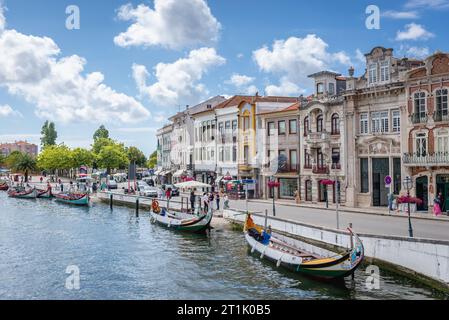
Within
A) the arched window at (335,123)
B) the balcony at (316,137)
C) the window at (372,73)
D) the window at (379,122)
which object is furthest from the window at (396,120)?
the balcony at (316,137)

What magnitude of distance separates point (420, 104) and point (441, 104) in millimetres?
1580

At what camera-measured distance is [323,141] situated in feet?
148

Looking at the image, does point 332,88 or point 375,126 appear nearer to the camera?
point 375,126

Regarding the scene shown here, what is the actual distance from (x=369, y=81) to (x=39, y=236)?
92.6 ft

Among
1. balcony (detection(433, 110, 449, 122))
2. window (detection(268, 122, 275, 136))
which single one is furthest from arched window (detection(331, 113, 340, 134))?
balcony (detection(433, 110, 449, 122))

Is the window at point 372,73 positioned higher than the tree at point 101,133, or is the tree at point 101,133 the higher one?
the tree at point 101,133

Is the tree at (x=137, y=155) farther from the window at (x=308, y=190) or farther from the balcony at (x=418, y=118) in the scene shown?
the balcony at (x=418, y=118)

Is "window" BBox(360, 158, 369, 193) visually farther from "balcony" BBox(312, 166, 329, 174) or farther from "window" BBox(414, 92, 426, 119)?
"window" BBox(414, 92, 426, 119)

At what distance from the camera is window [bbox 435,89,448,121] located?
116 feet

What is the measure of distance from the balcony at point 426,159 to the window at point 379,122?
337 centimetres

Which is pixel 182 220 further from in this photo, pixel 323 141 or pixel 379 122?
pixel 379 122

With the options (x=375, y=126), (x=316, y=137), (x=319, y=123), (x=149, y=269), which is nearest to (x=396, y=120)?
(x=375, y=126)

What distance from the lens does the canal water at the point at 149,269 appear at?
19.8 meters

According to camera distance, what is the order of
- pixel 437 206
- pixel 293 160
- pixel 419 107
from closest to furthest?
pixel 437 206, pixel 419 107, pixel 293 160
